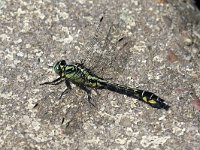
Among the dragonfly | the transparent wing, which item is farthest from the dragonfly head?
→ the transparent wing

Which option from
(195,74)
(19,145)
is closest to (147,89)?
(195,74)

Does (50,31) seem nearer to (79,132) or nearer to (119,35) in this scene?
(119,35)

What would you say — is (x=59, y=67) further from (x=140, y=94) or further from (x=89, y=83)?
(x=140, y=94)

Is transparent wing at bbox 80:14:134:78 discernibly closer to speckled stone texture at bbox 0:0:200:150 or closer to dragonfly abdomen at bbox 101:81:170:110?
speckled stone texture at bbox 0:0:200:150

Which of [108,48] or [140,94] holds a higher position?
[108,48]

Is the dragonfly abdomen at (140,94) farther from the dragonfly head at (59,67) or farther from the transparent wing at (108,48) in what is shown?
the dragonfly head at (59,67)

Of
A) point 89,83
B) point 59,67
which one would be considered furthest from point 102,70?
point 59,67
